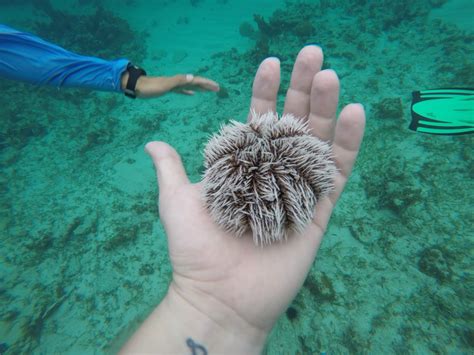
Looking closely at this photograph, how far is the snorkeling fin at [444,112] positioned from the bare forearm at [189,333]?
409cm

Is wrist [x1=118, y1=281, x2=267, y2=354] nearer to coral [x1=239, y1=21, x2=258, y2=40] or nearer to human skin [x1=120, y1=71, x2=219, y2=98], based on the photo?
human skin [x1=120, y1=71, x2=219, y2=98]

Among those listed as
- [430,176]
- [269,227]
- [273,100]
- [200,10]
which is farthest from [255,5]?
[269,227]

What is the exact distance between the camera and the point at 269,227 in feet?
8.23

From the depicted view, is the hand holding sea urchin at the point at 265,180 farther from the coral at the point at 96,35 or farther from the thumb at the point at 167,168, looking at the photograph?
the coral at the point at 96,35

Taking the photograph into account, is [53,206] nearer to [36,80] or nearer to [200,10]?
[36,80]

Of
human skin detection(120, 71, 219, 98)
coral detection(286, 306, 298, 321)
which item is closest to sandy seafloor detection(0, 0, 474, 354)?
coral detection(286, 306, 298, 321)

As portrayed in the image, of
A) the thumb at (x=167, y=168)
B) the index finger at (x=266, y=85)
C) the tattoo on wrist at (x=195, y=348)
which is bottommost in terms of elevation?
the tattoo on wrist at (x=195, y=348)

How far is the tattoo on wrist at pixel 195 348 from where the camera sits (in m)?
2.60

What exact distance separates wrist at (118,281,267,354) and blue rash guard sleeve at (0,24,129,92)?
433 cm

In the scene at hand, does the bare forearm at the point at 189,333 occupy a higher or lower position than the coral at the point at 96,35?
lower

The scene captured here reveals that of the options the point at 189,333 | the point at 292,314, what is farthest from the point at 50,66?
the point at 292,314

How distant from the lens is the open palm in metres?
2.75

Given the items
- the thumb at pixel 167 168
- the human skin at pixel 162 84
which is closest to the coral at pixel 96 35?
the human skin at pixel 162 84

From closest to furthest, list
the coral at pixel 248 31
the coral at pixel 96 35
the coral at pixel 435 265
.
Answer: the coral at pixel 435 265, the coral at pixel 248 31, the coral at pixel 96 35
